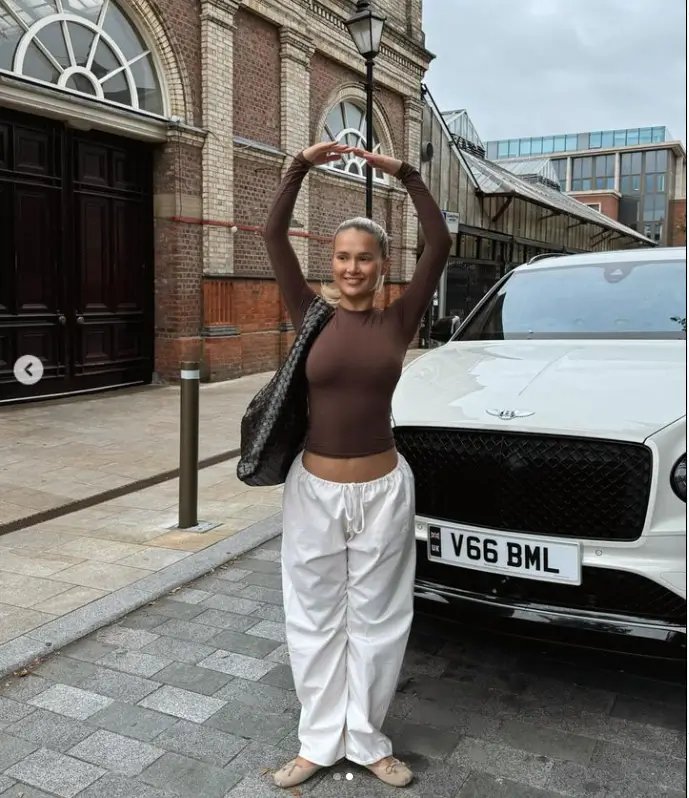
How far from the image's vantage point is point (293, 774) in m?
2.62

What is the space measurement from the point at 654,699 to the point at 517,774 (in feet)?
2.73

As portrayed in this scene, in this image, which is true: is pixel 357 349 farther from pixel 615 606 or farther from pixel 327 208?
pixel 327 208

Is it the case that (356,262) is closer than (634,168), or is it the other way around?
(356,262)

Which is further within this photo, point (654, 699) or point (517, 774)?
point (654, 699)

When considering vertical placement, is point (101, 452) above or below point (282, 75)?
below

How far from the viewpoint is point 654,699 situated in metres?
3.19

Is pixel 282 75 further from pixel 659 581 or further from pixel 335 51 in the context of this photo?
pixel 659 581

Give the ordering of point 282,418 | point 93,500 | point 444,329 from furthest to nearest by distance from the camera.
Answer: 1. point 93,500
2. point 444,329
3. point 282,418

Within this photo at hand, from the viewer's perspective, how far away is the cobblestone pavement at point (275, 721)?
263 centimetres

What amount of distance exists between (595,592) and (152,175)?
36.1 ft

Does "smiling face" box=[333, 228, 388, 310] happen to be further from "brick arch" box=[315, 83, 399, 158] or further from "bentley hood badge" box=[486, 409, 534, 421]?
"brick arch" box=[315, 83, 399, 158]

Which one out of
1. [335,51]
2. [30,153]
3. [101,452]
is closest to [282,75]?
[335,51]

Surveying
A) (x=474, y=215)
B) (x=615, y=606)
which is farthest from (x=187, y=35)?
(x=474, y=215)

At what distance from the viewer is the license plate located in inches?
115
